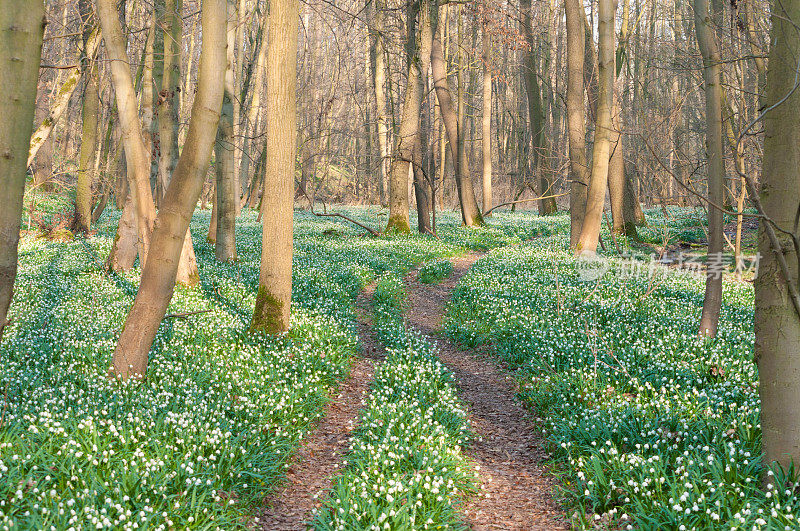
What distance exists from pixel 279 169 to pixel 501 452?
4.79 metres

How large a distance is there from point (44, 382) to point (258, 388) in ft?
7.24

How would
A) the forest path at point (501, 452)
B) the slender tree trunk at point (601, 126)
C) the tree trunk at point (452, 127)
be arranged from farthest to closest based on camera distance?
the tree trunk at point (452, 127) < the slender tree trunk at point (601, 126) < the forest path at point (501, 452)

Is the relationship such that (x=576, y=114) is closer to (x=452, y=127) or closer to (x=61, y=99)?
(x=452, y=127)

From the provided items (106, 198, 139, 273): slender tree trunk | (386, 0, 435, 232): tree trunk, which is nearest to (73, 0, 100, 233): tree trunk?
(106, 198, 139, 273): slender tree trunk

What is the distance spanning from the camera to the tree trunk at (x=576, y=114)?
15.0 metres

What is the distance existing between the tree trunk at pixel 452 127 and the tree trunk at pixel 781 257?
699 inches

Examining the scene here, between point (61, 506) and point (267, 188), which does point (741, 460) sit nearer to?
point (61, 506)

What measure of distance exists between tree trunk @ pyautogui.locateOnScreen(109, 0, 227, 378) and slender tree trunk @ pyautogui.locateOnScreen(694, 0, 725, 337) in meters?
6.14

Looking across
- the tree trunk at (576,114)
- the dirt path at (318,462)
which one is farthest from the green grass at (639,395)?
the tree trunk at (576,114)

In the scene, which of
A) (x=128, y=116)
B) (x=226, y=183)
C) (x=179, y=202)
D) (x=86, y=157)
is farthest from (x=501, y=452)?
(x=86, y=157)

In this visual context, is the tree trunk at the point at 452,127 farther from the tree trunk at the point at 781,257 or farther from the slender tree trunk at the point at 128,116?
the tree trunk at the point at 781,257

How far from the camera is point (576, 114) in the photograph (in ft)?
51.0

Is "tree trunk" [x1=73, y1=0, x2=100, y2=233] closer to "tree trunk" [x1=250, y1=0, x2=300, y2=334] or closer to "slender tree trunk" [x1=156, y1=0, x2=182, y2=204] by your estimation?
"slender tree trunk" [x1=156, y1=0, x2=182, y2=204]

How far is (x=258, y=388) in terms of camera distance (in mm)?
6242
